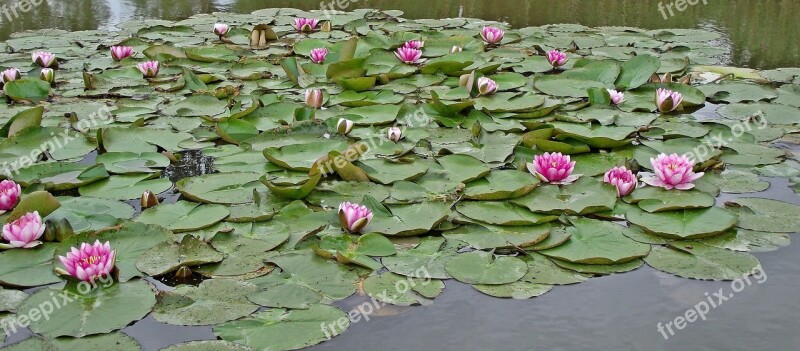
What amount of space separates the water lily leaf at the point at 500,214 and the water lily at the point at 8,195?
1.98 metres

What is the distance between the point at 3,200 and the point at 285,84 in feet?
7.87

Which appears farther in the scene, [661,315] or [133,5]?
[133,5]

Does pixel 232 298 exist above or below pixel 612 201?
below

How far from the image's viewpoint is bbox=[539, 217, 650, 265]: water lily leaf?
2.83 metres

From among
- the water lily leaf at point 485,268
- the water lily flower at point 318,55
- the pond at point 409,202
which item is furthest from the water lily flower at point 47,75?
the water lily leaf at point 485,268

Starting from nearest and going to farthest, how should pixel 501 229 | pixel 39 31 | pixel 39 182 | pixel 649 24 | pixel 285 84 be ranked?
pixel 501 229 → pixel 39 182 → pixel 285 84 → pixel 39 31 → pixel 649 24

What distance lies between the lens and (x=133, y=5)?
371 inches

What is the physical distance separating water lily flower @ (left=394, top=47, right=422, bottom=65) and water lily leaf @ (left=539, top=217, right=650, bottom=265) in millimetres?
2744

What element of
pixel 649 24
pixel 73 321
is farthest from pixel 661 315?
pixel 649 24

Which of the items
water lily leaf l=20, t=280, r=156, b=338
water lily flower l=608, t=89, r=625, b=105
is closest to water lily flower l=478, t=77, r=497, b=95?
water lily flower l=608, t=89, r=625, b=105

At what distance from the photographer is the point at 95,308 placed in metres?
2.45

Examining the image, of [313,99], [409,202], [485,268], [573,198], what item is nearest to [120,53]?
[313,99]

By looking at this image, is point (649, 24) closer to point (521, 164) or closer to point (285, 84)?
point (285, 84)

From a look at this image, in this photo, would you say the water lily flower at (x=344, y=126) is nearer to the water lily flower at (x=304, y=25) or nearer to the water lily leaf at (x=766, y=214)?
the water lily leaf at (x=766, y=214)
